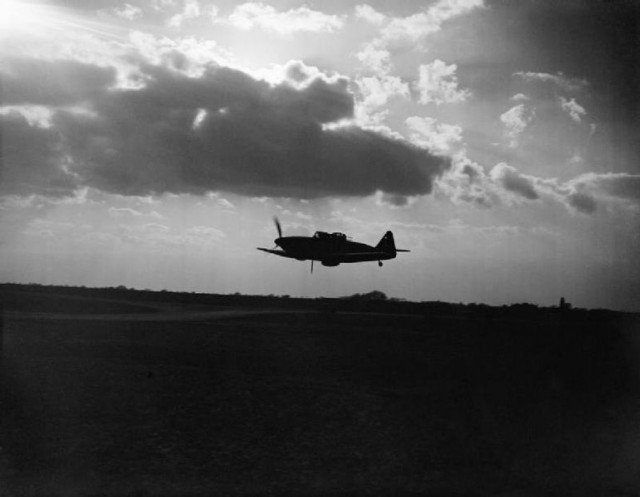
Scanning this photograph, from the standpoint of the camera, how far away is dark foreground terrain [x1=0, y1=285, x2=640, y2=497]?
15.3m

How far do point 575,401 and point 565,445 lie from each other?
15.1 ft

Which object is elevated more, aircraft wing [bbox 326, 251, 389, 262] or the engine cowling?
aircraft wing [bbox 326, 251, 389, 262]

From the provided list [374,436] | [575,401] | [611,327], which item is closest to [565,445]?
[575,401]

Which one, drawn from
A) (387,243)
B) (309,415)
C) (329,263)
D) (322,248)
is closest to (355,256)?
(329,263)

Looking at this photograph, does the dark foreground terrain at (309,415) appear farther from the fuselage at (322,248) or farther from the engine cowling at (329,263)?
the fuselage at (322,248)

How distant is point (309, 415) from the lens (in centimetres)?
1903

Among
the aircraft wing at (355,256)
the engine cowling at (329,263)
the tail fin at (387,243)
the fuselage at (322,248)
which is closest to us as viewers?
the engine cowling at (329,263)

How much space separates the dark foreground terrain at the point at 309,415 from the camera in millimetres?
15289

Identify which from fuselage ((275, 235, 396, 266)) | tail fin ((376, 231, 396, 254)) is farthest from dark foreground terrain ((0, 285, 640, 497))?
tail fin ((376, 231, 396, 254))

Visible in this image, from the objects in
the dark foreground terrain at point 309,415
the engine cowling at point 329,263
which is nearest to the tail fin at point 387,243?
the engine cowling at point 329,263

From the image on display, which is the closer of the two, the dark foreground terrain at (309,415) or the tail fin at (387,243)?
the dark foreground terrain at (309,415)

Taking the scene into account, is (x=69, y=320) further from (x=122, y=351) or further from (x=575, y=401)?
(x=575, y=401)

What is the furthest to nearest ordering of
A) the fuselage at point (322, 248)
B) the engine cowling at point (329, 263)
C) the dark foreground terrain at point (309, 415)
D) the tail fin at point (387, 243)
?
the tail fin at point (387, 243), the fuselage at point (322, 248), the engine cowling at point (329, 263), the dark foreground terrain at point (309, 415)

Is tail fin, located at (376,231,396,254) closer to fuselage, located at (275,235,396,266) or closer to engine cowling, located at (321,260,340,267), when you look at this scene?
fuselage, located at (275,235,396,266)
